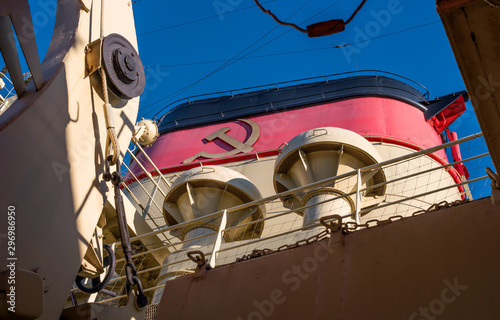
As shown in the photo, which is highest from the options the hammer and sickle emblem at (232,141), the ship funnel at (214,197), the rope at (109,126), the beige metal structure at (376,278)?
the hammer and sickle emblem at (232,141)

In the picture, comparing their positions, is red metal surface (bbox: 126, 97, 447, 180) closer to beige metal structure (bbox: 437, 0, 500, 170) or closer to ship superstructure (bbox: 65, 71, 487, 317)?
ship superstructure (bbox: 65, 71, 487, 317)

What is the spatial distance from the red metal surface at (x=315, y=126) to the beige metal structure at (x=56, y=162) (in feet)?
29.5

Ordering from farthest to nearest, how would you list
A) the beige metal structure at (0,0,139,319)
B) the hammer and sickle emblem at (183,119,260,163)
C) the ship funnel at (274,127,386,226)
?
the hammer and sickle emblem at (183,119,260,163)
the ship funnel at (274,127,386,226)
the beige metal structure at (0,0,139,319)

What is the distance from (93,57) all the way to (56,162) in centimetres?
116

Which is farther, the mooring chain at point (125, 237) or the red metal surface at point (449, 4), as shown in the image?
the mooring chain at point (125, 237)

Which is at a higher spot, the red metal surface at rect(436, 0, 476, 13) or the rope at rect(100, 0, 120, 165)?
the rope at rect(100, 0, 120, 165)

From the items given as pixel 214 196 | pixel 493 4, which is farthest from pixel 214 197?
pixel 493 4

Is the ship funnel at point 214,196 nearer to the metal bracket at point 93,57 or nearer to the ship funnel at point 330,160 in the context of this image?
the ship funnel at point 330,160

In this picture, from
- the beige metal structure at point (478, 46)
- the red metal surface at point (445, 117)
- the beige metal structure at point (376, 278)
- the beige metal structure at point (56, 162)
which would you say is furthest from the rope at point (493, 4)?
the red metal surface at point (445, 117)

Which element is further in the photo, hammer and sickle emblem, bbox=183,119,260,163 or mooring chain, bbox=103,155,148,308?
hammer and sickle emblem, bbox=183,119,260,163

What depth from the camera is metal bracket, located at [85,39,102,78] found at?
520cm

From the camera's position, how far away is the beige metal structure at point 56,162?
4160mm

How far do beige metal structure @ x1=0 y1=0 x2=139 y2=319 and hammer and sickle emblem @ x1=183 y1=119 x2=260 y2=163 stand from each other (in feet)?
29.3

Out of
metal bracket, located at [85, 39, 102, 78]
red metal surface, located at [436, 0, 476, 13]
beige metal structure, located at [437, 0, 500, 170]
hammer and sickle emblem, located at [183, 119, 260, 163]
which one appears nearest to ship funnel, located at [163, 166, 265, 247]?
hammer and sickle emblem, located at [183, 119, 260, 163]
